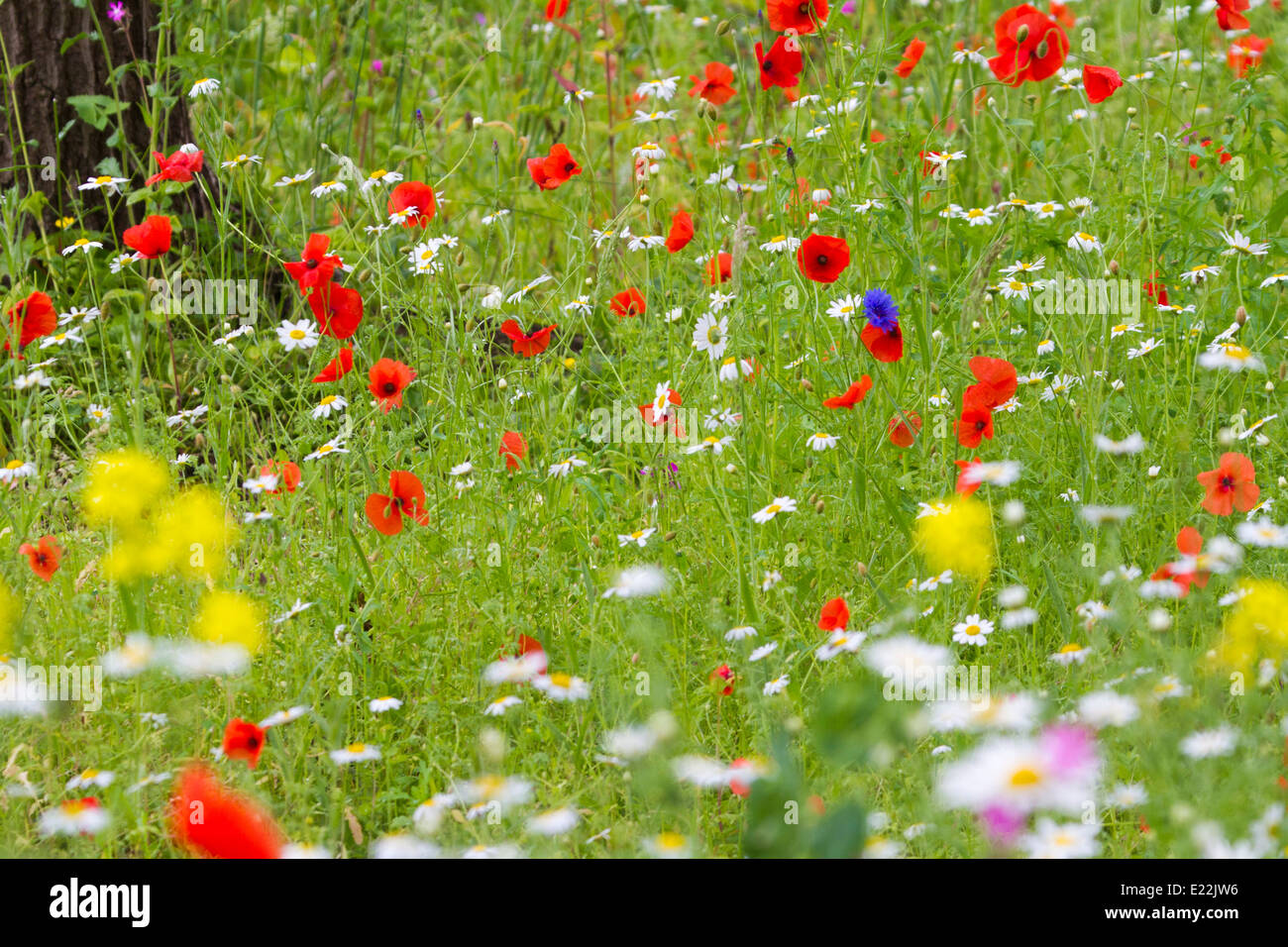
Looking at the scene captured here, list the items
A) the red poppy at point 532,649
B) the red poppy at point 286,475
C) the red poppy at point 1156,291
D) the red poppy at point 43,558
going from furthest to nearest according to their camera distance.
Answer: the red poppy at point 1156,291 < the red poppy at point 286,475 < the red poppy at point 43,558 < the red poppy at point 532,649

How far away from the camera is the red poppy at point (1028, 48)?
2494 mm

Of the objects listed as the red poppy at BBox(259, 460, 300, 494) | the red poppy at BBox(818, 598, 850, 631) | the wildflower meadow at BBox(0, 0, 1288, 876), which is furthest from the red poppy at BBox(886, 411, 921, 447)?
the red poppy at BBox(259, 460, 300, 494)

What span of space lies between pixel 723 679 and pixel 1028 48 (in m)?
1.43

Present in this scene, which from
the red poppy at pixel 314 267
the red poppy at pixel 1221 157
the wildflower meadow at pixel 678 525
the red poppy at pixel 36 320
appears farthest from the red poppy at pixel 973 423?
the red poppy at pixel 36 320

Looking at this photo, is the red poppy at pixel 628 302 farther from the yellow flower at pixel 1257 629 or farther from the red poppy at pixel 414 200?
the yellow flower at pixel 1257 629

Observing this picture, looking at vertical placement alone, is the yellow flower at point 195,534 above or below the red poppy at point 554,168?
below

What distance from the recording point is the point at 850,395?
224cm

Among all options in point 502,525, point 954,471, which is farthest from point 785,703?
point 502,525

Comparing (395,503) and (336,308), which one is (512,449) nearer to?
(395,503)

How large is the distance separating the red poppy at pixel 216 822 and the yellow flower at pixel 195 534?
34 centimetres

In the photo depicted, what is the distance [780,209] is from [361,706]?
143 centimetres

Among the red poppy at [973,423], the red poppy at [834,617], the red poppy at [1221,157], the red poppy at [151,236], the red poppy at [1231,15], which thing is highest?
the red poppy at [1231,15]
